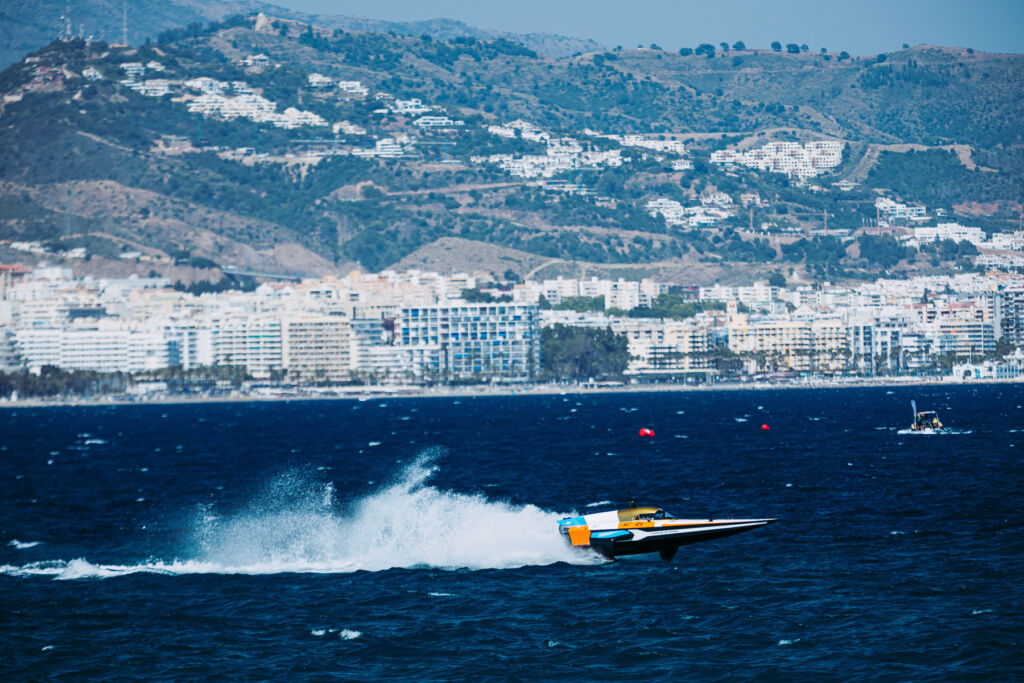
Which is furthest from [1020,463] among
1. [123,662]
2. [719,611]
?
[123,662]

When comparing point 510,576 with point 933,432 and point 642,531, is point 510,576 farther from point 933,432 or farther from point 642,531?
point 933,432

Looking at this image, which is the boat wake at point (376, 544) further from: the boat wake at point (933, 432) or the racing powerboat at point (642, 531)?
the boat wake at point (933, 432)

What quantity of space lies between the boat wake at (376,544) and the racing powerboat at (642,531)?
3.13 feet

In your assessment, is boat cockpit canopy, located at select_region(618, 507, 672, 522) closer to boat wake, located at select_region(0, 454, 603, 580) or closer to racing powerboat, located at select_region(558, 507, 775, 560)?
racing powerboat, located at select_region(558, 507, 775, 560)

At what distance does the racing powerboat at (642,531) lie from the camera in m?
46.2

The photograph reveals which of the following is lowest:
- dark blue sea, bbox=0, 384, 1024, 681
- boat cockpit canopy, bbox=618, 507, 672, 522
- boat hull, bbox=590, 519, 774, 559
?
dark blue sea, bbox=0, 384, 1024, 681

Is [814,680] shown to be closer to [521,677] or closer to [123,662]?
[521,677]

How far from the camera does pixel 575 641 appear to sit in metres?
38.0

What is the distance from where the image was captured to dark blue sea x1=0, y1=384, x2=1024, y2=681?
36344 mm

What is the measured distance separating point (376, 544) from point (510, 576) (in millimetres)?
5927

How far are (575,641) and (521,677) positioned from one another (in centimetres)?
323

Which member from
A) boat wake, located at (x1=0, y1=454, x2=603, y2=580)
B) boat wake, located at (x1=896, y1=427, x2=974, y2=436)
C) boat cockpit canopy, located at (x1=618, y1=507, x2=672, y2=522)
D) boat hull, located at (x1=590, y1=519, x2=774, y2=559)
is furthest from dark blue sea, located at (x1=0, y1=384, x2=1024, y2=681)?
boat wake, located at (x1=896, y1=427, x2=974, y2=436)

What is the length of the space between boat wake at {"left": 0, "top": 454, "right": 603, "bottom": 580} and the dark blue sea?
120mm

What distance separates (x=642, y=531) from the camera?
46250 mm
